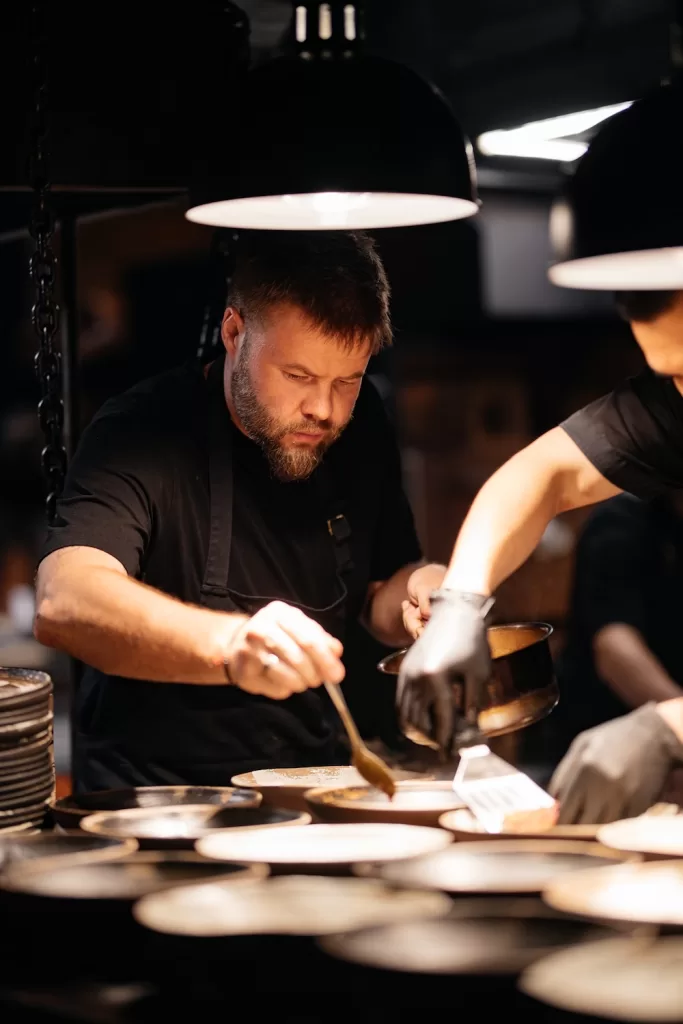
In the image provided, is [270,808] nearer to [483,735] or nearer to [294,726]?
[483,735]

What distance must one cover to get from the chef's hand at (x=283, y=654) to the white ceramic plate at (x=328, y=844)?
21cm

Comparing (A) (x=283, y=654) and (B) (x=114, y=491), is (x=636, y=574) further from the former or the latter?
(A) (x=283, y=654)

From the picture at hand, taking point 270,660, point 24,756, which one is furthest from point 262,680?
point 24,756

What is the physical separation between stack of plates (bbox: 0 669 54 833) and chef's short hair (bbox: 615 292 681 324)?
118cm

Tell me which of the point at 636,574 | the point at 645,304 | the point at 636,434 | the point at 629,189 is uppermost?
the point at 629,189

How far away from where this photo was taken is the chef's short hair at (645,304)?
7.70ft

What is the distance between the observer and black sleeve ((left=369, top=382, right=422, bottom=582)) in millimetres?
2967

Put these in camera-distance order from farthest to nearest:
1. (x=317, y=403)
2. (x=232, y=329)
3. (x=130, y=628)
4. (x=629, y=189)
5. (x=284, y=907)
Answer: (x=232, y=329)
(x=317, y=403)
(x=130, y=628)
(x=629, y=189)
(x=284, y=907)

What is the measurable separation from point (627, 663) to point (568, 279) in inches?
79.1

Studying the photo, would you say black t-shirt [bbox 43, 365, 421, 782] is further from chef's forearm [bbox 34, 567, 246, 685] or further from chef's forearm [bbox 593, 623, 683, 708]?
chef's forearm [bbox 593, 623, 683, 708]

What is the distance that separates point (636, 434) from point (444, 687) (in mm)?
747

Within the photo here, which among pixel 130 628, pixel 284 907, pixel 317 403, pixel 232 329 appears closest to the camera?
pixel 284 907

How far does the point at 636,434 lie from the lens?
98.8 inches

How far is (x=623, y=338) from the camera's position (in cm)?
689
